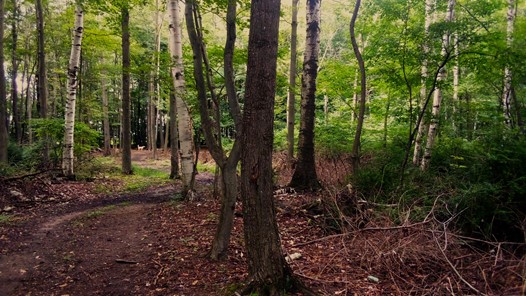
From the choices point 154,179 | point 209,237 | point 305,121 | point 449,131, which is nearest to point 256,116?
point 209,237

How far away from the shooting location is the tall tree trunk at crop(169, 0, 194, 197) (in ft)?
26.5

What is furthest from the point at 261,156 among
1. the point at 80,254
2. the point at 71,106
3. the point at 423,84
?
the point at 71,106

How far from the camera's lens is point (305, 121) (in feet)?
25.8

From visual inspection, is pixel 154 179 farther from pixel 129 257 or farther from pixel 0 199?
pixel 129 257

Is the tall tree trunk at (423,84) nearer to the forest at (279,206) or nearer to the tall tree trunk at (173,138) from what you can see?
the forest at (279,206)

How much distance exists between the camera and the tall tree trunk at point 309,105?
7728 mm

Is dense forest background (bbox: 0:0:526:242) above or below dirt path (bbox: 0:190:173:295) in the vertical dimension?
above

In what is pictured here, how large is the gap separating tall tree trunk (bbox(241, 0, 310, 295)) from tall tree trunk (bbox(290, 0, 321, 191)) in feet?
14.8

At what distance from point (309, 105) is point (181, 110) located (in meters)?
3.24

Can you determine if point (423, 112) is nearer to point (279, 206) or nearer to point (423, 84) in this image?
point (423, 84)

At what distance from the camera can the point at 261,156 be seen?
10.5ft

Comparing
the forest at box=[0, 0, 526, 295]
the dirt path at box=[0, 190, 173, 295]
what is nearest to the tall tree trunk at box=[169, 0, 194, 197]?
the forest at box=[0, 0, 526, 295]

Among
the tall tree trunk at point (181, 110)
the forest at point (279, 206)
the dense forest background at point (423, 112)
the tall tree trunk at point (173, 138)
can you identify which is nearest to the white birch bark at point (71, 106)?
the forest at point (279, 206)

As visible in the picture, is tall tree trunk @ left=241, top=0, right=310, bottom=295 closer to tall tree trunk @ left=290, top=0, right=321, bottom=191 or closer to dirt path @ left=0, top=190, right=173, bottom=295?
dirt path @ left=0, top=190, right=173, bottom=295
